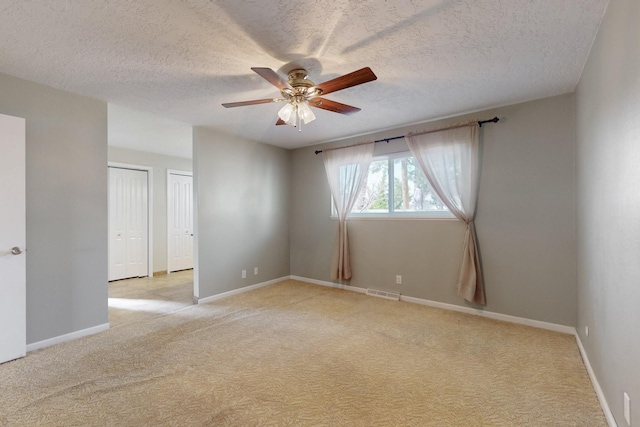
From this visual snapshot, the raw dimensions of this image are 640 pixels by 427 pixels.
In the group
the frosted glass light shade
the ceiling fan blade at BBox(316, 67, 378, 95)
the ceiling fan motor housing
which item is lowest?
the frosted glass light shade

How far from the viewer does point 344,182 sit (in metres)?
4.62

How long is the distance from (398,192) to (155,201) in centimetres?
470

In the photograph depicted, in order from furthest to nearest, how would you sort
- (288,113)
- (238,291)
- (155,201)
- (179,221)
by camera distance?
1. (179,221)
2. (155,201)
3. (238,291)
4. (288,113)

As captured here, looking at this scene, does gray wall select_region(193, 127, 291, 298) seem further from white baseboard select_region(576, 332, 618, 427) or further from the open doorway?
white baseboard select_region(576, 332, 618, 427)

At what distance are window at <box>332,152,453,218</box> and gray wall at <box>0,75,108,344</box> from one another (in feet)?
10.9

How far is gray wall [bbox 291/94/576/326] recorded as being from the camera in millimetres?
3012

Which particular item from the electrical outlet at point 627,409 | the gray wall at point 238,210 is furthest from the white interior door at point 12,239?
the electrical outlet at point 627,409

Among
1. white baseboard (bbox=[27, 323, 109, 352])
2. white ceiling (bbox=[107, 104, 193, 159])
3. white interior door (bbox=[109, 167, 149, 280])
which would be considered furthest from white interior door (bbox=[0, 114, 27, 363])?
white interior door (bbox=[109, 167, 149, 280])

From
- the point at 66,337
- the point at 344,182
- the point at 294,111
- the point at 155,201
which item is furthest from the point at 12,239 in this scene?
the point at 344,182

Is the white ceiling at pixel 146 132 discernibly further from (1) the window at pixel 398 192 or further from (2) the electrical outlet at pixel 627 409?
(2) the electrical outlet at pixel 627 409

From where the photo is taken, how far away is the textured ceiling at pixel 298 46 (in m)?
1.74

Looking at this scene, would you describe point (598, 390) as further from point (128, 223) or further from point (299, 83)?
point (128, 223)

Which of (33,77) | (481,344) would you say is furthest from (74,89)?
(481,344)

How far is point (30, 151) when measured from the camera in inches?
104
